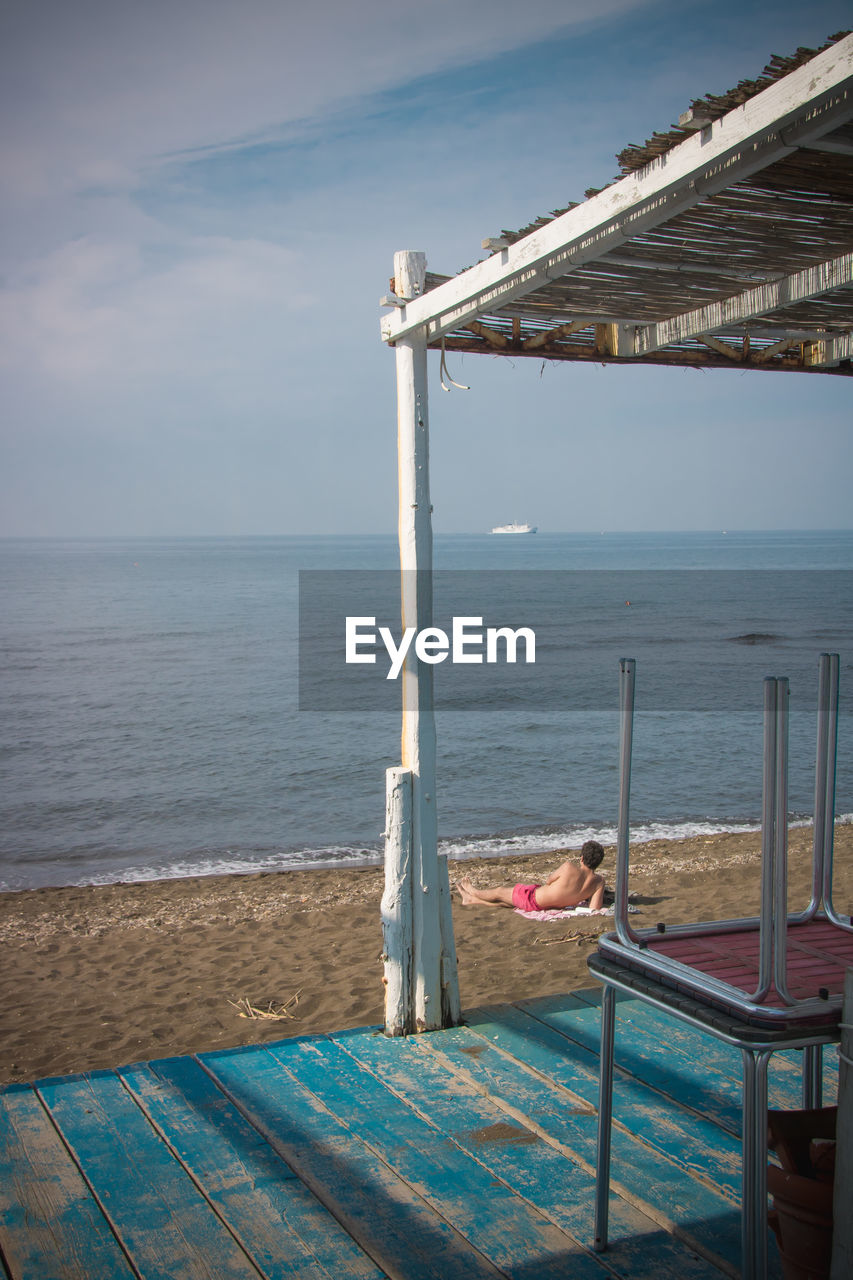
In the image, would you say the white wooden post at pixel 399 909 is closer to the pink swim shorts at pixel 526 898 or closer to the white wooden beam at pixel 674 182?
the white wooden beam at pixel 674 182

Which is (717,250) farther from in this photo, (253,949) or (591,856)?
(253,949)

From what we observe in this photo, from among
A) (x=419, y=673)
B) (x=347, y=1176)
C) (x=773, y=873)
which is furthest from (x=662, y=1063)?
(x=773, y=873)

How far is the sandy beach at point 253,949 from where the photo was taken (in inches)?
217

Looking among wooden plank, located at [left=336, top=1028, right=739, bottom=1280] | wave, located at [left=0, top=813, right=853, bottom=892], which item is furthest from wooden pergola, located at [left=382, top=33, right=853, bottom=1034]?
wave, located at [left=0, top=813, right=853, bottom=892]

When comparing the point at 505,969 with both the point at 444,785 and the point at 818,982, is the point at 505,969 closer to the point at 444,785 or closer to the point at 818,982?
the point at 818,982

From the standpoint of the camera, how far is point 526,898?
7711 millimetres

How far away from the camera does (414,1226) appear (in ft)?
8.66

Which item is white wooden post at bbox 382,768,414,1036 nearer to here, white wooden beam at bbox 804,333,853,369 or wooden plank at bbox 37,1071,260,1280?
wooden plank at bbox 37,1071,260,1280

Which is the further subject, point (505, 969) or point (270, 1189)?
point (505, 969)

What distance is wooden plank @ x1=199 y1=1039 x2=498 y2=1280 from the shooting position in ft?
8.19

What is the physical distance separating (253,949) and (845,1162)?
18.9ft

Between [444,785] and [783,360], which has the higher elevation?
[783,360]

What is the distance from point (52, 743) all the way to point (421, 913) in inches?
596

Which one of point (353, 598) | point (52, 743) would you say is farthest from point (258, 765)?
point (353, 598)
